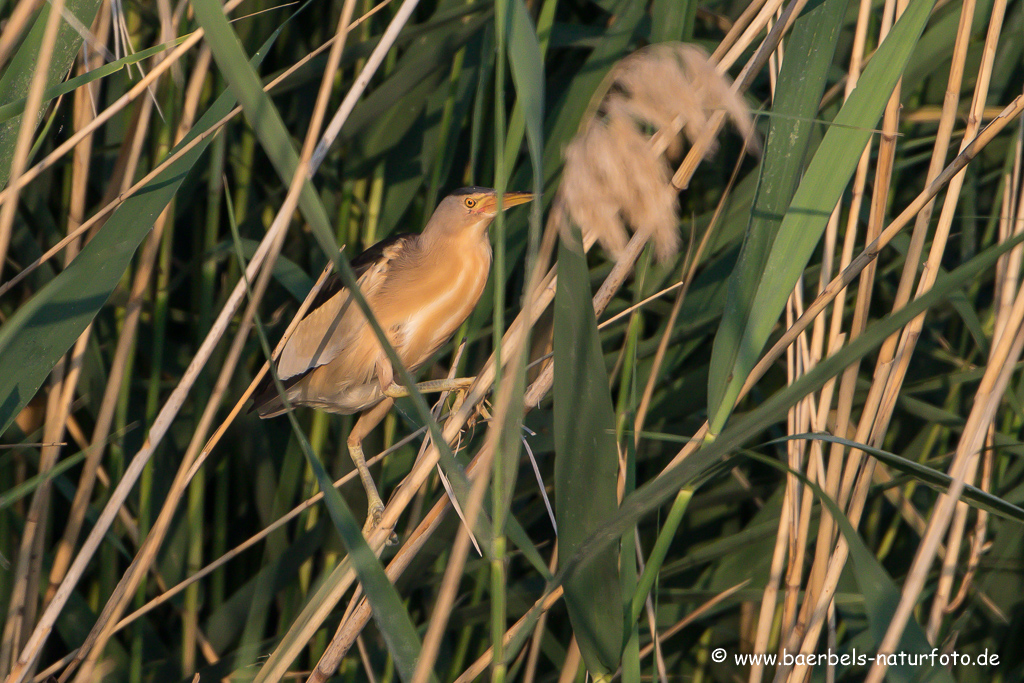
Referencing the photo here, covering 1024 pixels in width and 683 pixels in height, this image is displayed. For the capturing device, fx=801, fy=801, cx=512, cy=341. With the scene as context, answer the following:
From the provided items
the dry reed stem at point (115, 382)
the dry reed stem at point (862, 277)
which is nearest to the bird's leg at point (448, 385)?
the dry reed stem at point (115, 382)

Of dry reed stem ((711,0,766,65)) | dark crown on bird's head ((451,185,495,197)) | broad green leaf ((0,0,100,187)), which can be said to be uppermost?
broad green leaf ((0,0,100,187))

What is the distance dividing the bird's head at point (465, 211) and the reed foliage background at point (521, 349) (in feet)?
0.22

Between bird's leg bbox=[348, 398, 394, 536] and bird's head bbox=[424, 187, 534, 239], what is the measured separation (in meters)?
0.38

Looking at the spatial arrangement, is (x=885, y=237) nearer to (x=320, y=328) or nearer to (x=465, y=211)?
(x=465, y=211)

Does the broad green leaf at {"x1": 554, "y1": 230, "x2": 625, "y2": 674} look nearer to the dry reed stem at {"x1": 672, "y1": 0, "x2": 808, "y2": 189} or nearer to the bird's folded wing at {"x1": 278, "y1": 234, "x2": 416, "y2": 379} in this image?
the dry reed stem at {"x1": 672, "y1": 0, "x2": 808, "y2": 189}

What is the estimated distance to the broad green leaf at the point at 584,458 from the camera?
75cm

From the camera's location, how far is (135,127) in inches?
52.7

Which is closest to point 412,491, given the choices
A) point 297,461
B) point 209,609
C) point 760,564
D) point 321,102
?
point 321,102

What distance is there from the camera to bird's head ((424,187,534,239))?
5.17ft

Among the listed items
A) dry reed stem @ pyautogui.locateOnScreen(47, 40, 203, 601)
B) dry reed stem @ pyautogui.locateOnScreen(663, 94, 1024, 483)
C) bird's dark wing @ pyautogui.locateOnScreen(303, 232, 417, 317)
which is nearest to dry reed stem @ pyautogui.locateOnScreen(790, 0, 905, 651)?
dry reed stem @ pyautogui.locateOnScreen(663, 94, 1024, 483)

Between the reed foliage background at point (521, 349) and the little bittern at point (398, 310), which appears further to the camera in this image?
the little bittern at point (398, 310)

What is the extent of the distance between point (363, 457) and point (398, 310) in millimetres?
306

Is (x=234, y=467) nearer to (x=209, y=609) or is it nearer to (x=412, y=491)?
(x=209, y=609)

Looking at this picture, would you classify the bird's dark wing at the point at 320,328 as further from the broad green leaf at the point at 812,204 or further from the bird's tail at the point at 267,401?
the broad green leaf at the point at 812,204
